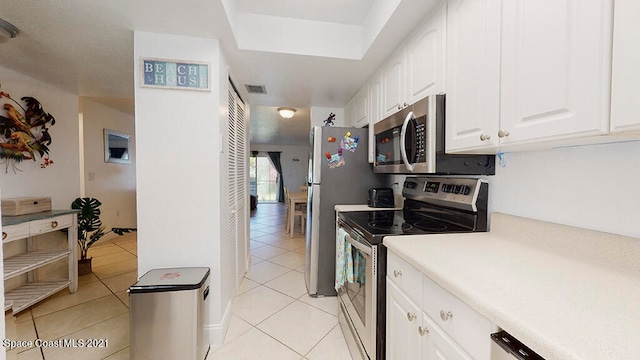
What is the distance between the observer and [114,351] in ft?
5.22

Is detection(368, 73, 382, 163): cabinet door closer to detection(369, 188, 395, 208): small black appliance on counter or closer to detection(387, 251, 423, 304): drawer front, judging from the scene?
detection(369, 188, 395, 208): small black appliance on counter

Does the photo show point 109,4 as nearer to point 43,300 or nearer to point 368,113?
point 368,113

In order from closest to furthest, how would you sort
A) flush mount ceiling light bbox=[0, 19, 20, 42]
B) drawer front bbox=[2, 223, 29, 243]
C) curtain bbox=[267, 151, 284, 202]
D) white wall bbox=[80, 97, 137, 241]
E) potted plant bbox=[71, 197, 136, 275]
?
flush mount ceiling light bbox=[0, 19, 20, 42], drawer front bbox=[2, 223, 29, 243], potted plant bbox=[71, 197, 136, 275], white wall bbox=[80, 97, 137, 241], curtain bbox=[267, 151, 284, 202]

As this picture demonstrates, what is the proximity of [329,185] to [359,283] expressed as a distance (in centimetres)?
98

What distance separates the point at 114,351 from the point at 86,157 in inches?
124

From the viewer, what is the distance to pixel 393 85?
180 cm

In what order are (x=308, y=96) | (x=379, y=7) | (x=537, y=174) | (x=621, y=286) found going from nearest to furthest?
(x=621, y=286) < (x=537, y=174) < (x=379, y=7) < (x=308, y=96)

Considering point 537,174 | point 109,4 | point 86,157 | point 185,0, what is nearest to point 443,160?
point 537,174

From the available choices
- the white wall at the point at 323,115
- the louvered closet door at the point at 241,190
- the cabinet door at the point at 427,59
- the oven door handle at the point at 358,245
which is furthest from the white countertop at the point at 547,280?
the white wall at the point at 323,115

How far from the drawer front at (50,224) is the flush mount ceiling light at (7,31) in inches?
56.3

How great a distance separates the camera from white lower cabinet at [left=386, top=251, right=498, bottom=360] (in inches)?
26.7

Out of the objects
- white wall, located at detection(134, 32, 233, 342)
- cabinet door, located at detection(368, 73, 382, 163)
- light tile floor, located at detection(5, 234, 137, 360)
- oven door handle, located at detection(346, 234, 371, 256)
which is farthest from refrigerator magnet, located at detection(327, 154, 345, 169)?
light tile floor, located at detection(5, 234, 137, 360)

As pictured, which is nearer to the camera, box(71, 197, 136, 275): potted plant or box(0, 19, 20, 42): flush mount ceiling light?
box(0, 19, 20, 42): flush mount ceiling light

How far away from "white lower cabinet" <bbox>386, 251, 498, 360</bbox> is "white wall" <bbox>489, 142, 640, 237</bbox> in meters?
0.65
